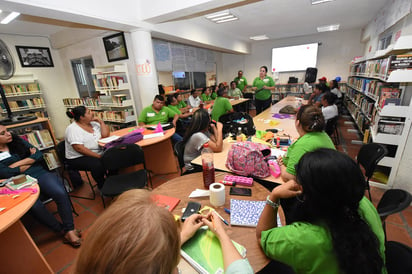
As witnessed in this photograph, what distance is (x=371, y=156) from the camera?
185cm

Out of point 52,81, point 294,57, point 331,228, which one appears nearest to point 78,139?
point 331,228

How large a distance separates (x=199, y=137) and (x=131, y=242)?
163cm

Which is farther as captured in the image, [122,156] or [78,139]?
[78,139]

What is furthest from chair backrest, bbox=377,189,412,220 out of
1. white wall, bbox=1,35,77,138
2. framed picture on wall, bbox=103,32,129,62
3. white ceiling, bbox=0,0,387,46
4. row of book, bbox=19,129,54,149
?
white wall, bbox=1,35,77,138

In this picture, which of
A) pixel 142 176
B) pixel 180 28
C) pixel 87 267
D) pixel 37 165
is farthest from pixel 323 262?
pixel 180 28

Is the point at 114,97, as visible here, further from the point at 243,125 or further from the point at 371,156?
the point at 371,156

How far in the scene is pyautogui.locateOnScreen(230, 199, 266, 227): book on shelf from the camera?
104cm

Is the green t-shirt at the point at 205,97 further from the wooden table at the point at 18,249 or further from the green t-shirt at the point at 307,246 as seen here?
the green t-shirt at the point at 307,246

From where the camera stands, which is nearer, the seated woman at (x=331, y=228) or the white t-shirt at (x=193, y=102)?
the seated woman at (x=331, y=228)

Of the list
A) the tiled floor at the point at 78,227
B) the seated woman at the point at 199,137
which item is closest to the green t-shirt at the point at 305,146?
the seated woman at the point at 199,137

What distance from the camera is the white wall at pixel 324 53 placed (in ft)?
22.9

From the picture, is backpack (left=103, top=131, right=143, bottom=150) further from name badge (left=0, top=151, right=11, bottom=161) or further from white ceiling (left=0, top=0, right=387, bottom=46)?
white ceiling (left=0, top=0, right=387, bottom=46)

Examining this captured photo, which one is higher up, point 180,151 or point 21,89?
point 21,89

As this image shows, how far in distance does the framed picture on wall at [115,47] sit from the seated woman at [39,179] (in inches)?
115
